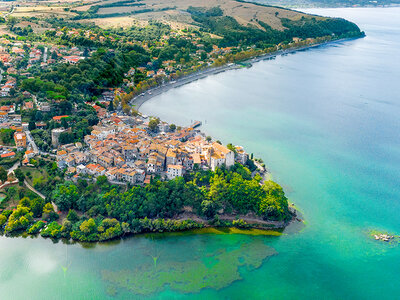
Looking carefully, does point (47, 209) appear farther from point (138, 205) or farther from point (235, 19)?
point (235, 19)

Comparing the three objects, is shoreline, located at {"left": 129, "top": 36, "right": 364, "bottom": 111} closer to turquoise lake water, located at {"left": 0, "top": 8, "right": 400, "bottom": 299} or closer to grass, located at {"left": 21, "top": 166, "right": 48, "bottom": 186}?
turquoise lake water, located at {"left": 0, "top": 8, "right": 400, "bottom": 299}

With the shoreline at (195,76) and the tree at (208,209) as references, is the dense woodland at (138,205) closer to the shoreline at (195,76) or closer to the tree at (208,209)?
the tree at (208,209)

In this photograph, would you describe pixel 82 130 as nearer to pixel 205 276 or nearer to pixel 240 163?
pixel 240 163

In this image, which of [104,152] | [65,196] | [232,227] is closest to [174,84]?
[104,152]

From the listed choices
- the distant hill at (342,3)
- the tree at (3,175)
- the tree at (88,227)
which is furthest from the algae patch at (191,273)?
the distant hill at (342,3)

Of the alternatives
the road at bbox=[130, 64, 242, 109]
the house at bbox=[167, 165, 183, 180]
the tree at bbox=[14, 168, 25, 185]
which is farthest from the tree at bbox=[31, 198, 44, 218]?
the road at bbox=[130, 64, 242, 109]

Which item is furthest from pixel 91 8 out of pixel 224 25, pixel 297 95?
pixel 297 95
